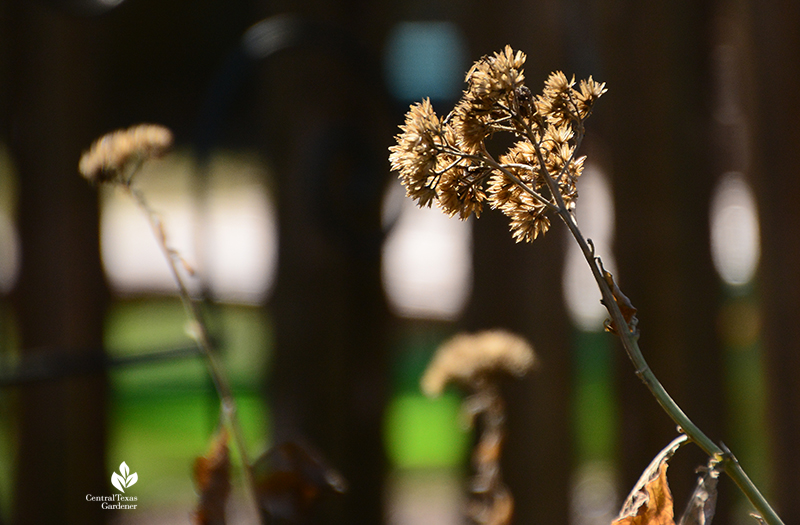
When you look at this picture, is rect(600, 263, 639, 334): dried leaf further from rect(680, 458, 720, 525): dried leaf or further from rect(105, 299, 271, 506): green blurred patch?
rect(105, 299, 271, 506): green blurred patch

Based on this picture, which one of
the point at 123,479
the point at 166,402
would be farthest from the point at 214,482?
the point at 166,402

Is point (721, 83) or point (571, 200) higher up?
point (721, 83)

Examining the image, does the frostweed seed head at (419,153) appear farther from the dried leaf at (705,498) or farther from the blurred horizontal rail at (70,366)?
the blurred horizontal rail at (70,366)

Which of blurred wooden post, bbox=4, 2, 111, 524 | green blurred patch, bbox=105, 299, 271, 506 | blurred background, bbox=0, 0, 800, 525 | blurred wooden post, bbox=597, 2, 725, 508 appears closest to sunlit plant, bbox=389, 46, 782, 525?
blurred background, bbox=0, 0, 800, 525

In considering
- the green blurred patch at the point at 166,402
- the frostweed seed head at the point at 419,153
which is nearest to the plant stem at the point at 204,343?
the frostweed seed head at the point at 419,153

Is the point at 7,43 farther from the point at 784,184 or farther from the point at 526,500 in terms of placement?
the point at 784,184

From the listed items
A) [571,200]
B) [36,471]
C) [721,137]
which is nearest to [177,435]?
[36,471]

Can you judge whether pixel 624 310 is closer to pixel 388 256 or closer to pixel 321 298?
pixel 321 298

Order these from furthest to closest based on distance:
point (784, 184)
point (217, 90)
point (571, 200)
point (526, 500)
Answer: point (526, 500) → point (784, 184) → point (217, 90) → point (571, 200)
